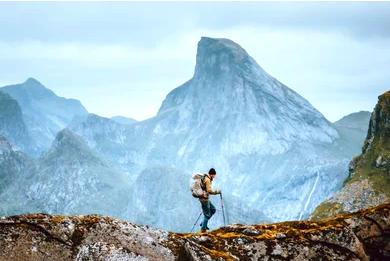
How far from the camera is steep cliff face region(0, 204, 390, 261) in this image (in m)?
25.9

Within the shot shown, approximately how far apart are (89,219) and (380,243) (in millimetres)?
11901

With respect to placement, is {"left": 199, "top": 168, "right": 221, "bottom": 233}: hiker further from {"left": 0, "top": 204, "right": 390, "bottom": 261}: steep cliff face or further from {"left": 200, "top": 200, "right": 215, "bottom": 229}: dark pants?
{"left": 0, "top": 204, "right": 390, "bottom": 261}: steep cliff face

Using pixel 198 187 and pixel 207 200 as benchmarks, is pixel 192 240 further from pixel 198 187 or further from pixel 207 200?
pixel 207 200

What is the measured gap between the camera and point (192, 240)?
28.0 meters

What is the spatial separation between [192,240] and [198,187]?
308 inches

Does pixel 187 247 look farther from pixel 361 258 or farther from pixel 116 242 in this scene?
pixel 361 258

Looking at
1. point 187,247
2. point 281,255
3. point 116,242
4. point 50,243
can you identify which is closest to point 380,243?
point 281,255

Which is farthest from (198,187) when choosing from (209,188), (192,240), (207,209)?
(192,240)

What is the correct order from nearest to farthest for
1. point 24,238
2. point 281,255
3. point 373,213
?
1. point 24,238
2. point 281,255
3. point 373,213

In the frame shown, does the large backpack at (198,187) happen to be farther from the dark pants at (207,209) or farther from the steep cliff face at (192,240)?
the steep cliff face at (192,240)

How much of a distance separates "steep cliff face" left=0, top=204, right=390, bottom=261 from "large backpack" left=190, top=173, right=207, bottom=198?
4806 mm

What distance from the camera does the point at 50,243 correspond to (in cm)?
2622

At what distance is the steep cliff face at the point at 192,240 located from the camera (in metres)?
25.9

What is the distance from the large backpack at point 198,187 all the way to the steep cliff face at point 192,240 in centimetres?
481
